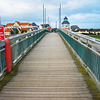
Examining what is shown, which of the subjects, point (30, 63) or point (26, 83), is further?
point (30, 63)

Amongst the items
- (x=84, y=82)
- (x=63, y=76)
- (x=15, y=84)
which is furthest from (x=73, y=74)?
(x=15, y=84)

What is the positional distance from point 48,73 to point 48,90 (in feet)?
4.94

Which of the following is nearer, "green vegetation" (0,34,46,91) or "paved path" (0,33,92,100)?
"paved path" (0,33,92,100)

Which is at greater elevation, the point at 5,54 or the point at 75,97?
the point at 5,54

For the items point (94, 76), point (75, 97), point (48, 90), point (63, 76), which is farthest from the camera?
point (63, 76)

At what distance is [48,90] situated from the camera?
4.64 metres

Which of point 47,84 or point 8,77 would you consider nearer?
point 47,84

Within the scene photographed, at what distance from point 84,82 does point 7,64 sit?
263 centimetres

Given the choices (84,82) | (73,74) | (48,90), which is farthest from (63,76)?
(48,90)

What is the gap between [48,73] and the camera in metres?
6.12

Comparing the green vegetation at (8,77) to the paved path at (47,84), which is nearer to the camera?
the paved path at (47,84)

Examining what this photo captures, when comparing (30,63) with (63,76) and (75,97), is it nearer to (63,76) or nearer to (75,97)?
(63,76)

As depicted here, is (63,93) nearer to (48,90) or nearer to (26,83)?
(48,90)

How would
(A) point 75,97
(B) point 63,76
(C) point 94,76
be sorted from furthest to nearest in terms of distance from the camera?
(B) point 63,76 → (C) point 94,76 → (A) point 75,97
